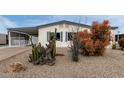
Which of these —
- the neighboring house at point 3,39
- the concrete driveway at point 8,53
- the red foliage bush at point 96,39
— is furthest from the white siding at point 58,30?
the neighboring house at point 3,39

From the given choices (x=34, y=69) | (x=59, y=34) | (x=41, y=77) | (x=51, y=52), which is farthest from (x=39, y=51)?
(x=59, y=34)

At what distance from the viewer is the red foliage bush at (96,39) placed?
12.9m

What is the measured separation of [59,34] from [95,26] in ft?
26.3

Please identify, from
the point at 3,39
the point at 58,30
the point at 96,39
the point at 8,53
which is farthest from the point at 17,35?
the point at 96,39

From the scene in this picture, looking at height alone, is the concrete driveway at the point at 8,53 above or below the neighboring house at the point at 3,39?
below

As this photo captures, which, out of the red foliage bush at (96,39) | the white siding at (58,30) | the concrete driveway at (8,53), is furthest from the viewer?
the white siding at (58,30)

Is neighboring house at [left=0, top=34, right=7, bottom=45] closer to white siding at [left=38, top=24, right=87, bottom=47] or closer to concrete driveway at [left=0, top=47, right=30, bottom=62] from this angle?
white siding at [left=38, top=24, right=87, bottom=47]

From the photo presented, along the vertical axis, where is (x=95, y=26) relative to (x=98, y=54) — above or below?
above

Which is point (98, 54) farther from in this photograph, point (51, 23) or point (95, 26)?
point (51, 23)

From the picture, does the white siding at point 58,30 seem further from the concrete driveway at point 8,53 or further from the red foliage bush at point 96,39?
the red foliage bush at point 96,39

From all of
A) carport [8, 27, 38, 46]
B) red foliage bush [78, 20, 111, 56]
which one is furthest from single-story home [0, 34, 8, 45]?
red foliage bush [78, 20, 111, 56]
